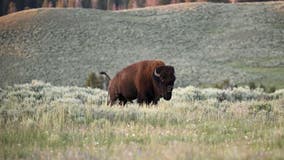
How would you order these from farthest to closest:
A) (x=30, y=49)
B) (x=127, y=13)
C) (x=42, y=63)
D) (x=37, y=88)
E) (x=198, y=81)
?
(x=127, y=13)
(x=30, y=49)
(x=42, y=63)
(x=198, y=81)
(x=37, y=88)

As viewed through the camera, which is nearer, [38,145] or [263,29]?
[38,145]

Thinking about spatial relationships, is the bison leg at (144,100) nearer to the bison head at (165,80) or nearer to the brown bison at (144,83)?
the brown bison at (144,83)

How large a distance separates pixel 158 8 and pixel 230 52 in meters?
30.1

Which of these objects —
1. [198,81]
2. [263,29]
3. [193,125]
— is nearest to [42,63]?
[198,81]

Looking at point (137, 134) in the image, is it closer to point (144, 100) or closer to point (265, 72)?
point (144, 100)

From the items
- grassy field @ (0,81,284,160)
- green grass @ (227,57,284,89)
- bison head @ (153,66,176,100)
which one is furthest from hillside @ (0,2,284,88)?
grassy field @ (0,81,284,160)

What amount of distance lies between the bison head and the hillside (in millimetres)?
29462

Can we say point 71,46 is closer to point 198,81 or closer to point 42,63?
point 42,63

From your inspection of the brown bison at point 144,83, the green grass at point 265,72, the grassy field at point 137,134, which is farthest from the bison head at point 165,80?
the green grass at point 265,72

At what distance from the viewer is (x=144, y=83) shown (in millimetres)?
13078

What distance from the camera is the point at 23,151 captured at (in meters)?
6.64

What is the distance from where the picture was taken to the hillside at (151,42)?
51594mm

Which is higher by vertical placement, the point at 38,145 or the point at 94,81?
the point at 38,145

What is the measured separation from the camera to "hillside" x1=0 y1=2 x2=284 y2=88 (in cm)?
5159
